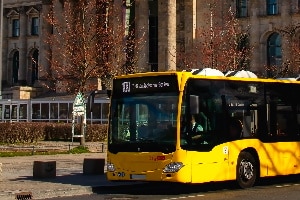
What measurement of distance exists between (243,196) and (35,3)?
60378mm

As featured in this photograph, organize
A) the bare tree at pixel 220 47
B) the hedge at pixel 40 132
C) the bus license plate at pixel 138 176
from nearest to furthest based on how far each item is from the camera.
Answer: the bus license plate at pixel 138 176 < the hedge at pixel 40 132 < the bare tree at pixel 220 47

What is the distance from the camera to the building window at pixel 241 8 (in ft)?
184

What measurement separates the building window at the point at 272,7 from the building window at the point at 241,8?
7.10ft

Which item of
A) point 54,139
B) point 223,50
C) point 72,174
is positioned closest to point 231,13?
point 223,50

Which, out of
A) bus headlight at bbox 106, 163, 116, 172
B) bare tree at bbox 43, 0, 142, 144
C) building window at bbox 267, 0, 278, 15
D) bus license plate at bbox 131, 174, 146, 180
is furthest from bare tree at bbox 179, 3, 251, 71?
bus license plate at bbox 131, 174, 146, 180

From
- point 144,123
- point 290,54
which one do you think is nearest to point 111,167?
point 144,123

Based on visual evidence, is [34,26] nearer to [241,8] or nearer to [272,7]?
[241,8]

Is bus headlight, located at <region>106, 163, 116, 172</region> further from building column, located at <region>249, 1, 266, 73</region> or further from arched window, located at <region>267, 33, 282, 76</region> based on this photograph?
arched window, located at <region>267, 33, 282, 76</region>

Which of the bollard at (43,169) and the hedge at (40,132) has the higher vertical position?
the hedge at (40,132)

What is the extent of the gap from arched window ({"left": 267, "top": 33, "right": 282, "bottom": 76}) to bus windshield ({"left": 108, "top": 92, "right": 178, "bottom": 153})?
1576 inches

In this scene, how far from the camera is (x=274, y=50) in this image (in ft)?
178

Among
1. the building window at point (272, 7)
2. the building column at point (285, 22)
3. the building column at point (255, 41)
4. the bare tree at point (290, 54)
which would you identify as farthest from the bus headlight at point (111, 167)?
the building window at point (272, 7)

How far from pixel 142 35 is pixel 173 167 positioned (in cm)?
4188

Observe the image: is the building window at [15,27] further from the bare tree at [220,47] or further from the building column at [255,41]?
the building column at [255,41]
